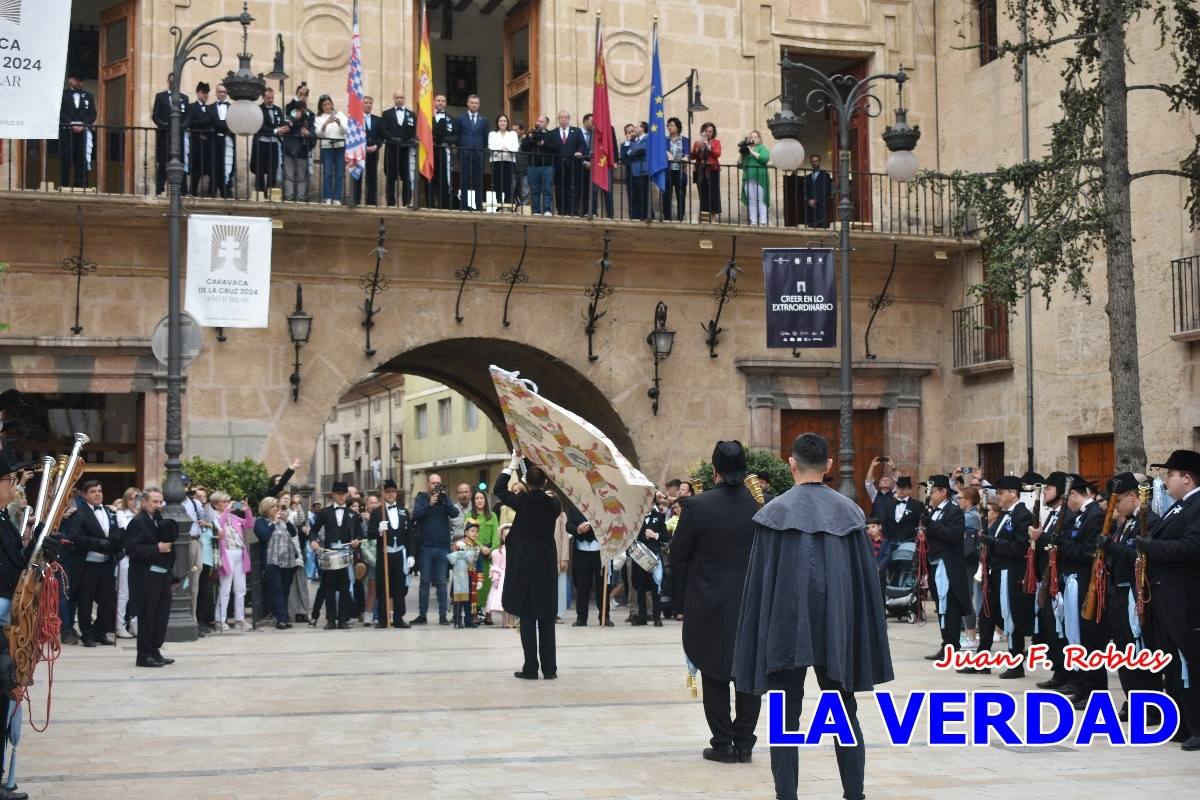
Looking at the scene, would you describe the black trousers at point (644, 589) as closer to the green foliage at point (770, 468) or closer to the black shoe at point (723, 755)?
the green foliage at point (770, 468)

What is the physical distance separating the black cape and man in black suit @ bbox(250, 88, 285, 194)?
16.3 metres

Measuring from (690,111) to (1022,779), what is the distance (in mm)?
16277

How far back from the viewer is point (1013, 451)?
2481cm

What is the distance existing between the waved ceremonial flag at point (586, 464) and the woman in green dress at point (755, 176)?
12.5 metres

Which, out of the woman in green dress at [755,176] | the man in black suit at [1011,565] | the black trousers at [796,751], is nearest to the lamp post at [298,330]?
the woman in green dress at [755,176]

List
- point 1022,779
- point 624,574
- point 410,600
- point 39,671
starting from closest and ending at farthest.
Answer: point 1022,779 < point 39,671 < point 624,574 < point 410,600

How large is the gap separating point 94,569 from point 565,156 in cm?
949

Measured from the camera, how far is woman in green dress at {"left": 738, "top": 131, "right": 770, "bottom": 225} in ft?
81.3

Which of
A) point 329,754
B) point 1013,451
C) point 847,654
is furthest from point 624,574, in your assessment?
point 847,654

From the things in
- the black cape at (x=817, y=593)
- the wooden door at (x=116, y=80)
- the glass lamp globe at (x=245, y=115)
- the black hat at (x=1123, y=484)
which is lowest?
the black cape at (x=817, y=593)

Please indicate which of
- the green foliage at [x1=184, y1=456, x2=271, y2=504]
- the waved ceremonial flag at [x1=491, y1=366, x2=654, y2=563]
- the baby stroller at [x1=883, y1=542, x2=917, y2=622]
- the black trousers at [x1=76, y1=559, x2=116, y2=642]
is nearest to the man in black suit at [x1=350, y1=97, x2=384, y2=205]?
the green foliage at [x1=184, y1=456, x2=271, y2=504]

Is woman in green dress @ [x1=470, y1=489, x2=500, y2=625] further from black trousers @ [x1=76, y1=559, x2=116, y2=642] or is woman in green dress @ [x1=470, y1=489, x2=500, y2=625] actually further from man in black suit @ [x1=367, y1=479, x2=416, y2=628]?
black trousers @ [x1=76, y1=559, x2=116, y2=642]

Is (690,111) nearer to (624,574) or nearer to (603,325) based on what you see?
(603,325)

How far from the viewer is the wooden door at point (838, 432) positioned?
2603 centimetres
